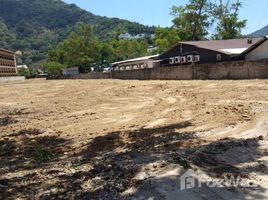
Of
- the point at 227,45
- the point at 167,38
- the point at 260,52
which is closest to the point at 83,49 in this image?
the point at 167,38

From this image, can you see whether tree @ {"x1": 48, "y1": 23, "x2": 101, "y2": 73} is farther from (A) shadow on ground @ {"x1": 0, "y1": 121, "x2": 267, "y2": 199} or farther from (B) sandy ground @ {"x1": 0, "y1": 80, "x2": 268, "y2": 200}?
(A) shadow on ground @ {"x1": 0, "y1": 121, "x2": 267, "y2": 199}

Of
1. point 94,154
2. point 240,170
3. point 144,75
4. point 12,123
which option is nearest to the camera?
point 240,170

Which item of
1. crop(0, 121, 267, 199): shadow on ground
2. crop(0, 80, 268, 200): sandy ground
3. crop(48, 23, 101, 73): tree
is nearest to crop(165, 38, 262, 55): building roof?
crop(0, 80, 268, 200): sandy ground

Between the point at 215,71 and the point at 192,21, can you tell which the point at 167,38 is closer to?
the point at 192,21

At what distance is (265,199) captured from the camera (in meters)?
5.04

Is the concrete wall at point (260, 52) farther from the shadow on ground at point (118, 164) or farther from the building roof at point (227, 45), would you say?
the shadow on ground at point (118, 164)

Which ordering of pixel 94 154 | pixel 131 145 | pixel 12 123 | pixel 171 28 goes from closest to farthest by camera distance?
pixel 94 154 → pixel 131 145 → pixel 12 123 → pixel 171 28

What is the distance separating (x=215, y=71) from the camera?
3241 cm

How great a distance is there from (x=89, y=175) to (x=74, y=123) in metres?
7.09

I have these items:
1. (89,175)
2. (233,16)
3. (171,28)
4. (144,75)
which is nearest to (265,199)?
(89,175)

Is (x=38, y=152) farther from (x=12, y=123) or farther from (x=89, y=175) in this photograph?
(x=12, y=123)

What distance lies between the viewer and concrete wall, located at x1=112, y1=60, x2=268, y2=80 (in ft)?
93.2

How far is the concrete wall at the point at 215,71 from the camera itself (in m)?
28.4

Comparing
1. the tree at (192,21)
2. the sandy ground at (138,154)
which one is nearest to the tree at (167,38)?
the tree at (192,21)
